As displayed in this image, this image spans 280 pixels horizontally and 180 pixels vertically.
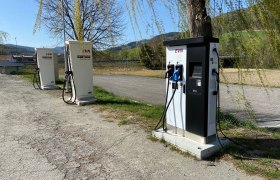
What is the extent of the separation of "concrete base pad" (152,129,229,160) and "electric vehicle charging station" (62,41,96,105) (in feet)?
16.3

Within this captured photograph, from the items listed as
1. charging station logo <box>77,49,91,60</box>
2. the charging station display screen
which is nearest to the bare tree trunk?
the charging station display screen

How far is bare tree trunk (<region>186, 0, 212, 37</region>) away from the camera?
4828 millimetres

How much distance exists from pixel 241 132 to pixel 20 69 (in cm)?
2743

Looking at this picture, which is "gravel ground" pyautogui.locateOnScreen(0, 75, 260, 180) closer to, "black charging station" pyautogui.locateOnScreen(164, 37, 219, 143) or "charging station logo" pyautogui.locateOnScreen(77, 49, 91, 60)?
"black charging station" pyautogui.locateOnScreen(164, 37, 219, 143)

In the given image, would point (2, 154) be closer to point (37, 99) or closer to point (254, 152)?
point (254, 152)

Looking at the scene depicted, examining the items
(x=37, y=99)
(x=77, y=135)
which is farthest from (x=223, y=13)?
(x=37, y=99)

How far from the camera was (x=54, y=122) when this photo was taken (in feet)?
23.1

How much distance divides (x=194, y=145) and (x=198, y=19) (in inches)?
80.6

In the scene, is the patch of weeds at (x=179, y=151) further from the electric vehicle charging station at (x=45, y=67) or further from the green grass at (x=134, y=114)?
the electric vehicle charging station at (x=45, y=67)

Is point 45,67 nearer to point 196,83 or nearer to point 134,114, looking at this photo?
point 134,114

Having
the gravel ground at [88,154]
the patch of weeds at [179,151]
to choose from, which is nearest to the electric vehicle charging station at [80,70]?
the gravel ground at [88,154]

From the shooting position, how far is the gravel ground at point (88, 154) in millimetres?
3941

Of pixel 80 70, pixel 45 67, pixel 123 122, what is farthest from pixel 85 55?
pixel 45 67

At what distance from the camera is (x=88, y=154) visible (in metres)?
4.70
